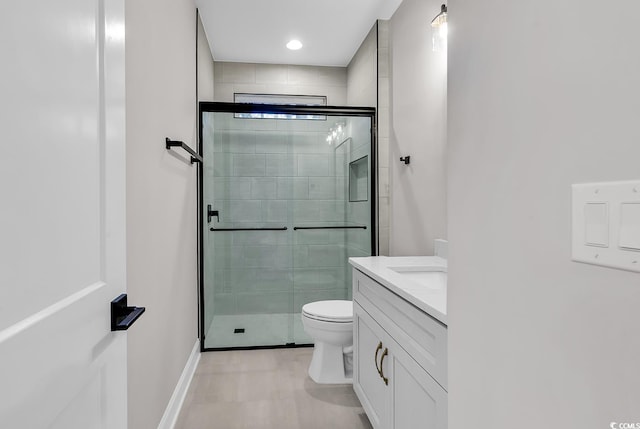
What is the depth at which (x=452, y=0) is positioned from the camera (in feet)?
2.66

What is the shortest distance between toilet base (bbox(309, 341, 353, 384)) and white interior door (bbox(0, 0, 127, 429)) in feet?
5.45

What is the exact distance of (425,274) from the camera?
1894mm

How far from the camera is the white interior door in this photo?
1.53 feet

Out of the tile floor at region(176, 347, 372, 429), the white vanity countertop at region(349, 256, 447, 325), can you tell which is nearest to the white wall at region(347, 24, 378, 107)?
the white vanity countertop at region(349, 256, 447, 325)

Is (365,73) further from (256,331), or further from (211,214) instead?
(256,331)

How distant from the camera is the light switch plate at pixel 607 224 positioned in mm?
→ 433

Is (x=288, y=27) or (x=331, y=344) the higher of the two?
(x=288, y=27)

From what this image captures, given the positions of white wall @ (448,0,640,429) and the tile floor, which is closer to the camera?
white wall @ (448,0,640,429)

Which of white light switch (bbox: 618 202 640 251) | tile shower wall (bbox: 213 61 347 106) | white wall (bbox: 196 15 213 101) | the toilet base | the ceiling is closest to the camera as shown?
white light switch (bbox: 618 202 640 251)

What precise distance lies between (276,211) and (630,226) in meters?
2.73

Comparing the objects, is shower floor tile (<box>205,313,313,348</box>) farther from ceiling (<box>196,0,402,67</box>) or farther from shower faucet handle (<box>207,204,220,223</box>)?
ceiling (<box>196,0,402,67</box>)

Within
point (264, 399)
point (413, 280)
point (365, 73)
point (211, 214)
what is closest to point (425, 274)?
point (413, 280)

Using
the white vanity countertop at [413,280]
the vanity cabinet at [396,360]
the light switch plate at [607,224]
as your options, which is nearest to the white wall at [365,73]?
the white vanity countertop at [413,280]

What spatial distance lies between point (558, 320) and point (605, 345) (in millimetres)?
74
